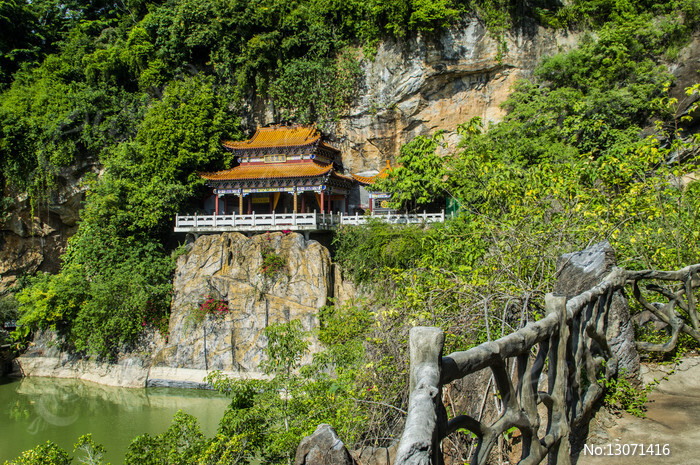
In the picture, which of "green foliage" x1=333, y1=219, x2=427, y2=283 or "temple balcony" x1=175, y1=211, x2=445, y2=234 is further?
"temple balcony" x1=175, y1=211, x2=445, y2=234

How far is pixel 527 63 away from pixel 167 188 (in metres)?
13.8

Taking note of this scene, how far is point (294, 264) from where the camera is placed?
14109 mm

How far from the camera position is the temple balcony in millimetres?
14914

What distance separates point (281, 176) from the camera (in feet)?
54.3

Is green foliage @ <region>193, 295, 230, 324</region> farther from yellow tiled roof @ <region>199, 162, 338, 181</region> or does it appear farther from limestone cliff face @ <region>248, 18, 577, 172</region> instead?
limestone cliff face @ <region>248, 18, 577, 172</region>

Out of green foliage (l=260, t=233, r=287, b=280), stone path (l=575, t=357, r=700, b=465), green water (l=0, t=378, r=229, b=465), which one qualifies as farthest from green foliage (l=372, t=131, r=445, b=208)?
stone path (l=575, t=357, r=700, b=465)

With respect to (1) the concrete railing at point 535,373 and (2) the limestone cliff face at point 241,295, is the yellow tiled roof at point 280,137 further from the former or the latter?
(1) the concrete railing at point 535,373

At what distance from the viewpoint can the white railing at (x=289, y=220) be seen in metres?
14.9

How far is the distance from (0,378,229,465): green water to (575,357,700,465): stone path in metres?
8.31

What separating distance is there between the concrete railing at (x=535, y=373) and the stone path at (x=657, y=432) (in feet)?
0.77

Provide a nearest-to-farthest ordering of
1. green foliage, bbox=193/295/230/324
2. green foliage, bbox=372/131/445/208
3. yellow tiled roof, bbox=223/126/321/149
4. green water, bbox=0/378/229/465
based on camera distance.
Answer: green water, bbox=0/378/229/465, green foliage, bbox=193/295/230/324, green foliage, bbox=372/131/445/208, yellow tiled roof, bbox=223/126/321/149

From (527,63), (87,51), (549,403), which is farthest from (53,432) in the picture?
(527,63)

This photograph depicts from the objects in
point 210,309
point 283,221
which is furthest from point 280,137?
point 210,309

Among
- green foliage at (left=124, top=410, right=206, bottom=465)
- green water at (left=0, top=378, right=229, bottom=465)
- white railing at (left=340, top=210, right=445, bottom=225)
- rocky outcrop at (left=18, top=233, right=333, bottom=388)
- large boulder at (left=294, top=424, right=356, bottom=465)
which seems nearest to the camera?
large boulder at (left=294, top=424, right=356, bottom=465)
